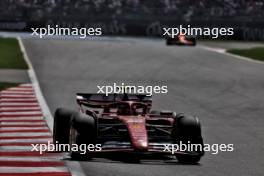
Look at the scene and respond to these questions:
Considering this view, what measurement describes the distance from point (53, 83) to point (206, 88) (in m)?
4.43

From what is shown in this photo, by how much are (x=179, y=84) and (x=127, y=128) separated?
13.0 meters

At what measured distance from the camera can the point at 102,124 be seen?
446 inches

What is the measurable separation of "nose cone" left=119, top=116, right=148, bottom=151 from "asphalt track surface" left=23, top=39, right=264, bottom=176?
0.84 feet

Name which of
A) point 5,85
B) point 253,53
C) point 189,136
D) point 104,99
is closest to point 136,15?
point 253,53

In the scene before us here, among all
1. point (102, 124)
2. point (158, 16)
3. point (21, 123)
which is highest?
point (102, 124)

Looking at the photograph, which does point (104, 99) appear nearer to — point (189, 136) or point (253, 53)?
point (189, 136)

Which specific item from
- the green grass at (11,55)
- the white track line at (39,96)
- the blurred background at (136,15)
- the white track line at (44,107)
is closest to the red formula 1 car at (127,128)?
the white track line at (44,107)

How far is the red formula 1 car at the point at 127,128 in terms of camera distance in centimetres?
1060

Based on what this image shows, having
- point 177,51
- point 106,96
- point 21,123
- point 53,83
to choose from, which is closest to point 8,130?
point 21,123

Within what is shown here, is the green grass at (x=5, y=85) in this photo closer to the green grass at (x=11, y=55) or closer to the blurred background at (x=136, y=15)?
the green grass at (x=11, y=55)

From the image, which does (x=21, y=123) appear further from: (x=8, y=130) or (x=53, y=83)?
(x=53, y=83)

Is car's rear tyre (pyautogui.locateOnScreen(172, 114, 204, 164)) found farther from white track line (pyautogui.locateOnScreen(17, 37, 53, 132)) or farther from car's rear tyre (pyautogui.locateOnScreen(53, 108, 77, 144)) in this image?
white track line (pyautogui.locateOnScreen(17, 37, 53, 132))

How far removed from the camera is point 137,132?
1075 cm

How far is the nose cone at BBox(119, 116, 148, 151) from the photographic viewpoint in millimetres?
10430
